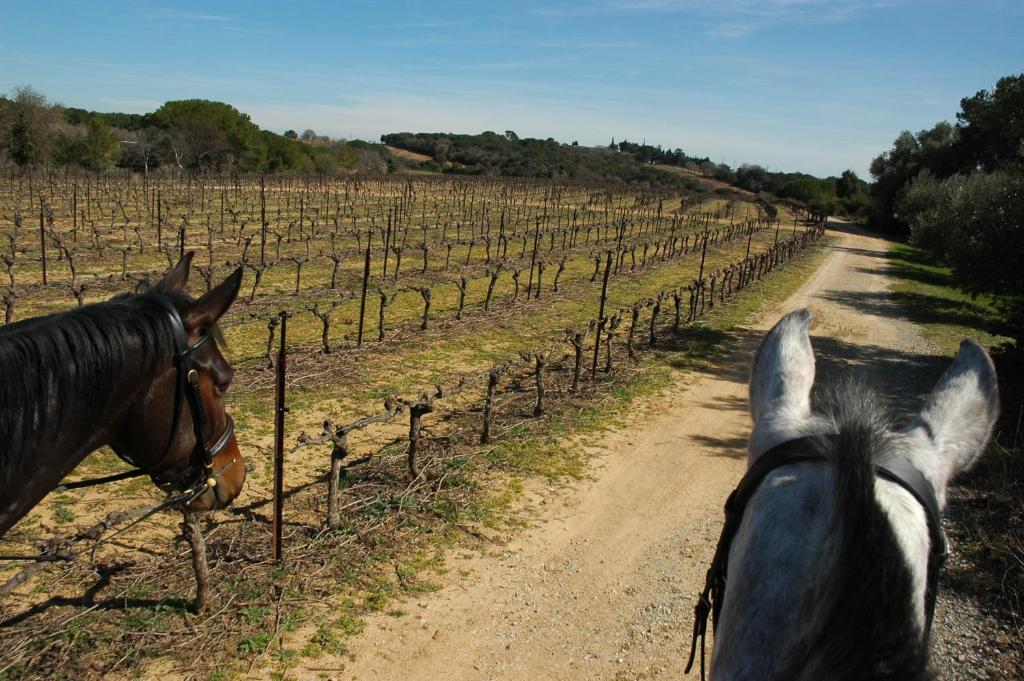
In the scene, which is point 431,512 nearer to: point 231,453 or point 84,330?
point 231,453

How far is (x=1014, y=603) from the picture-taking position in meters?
5.49

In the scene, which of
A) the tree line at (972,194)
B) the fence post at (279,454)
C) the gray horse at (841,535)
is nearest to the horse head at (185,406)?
the fence post at (279,454)

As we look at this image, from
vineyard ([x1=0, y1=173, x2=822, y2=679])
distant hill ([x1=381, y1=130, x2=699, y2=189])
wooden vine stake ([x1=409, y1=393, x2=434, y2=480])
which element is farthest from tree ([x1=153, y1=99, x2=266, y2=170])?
wooden vine stake ([x1=409, y1=393, x2=434, y2=480])

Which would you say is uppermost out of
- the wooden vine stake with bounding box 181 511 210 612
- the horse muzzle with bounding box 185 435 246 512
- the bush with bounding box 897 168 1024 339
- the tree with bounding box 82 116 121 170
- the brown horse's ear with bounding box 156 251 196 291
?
the tree with bounding box 82 116 121 170

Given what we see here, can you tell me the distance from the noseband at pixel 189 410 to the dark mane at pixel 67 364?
0.04 m

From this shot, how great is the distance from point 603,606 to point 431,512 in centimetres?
208

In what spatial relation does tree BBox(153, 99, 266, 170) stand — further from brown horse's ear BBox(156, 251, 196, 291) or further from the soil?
brown horse's ear BBox(156, 251, 196, 291)

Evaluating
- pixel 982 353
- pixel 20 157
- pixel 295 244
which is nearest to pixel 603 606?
pixel 982 353

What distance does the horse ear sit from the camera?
4.44ft

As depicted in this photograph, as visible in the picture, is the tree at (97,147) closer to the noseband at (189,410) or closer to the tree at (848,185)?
the noseband at (189,410)

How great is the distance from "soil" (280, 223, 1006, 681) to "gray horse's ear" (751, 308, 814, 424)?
1.47m

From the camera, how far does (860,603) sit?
919 mm

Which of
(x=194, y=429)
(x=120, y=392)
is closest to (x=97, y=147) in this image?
(x=194, y=429)

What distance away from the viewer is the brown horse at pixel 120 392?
87.1 inches
